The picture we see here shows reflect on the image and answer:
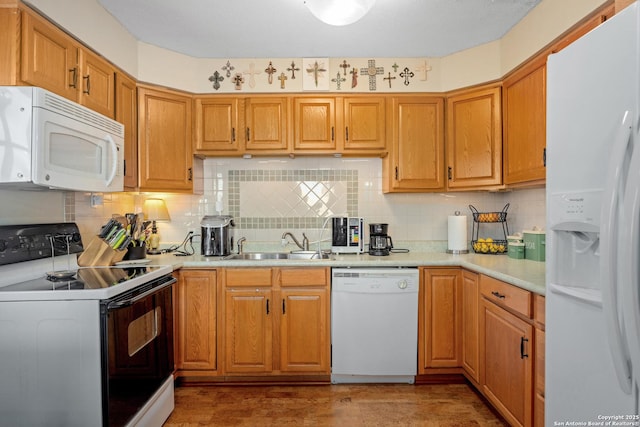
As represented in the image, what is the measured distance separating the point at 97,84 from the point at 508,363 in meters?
2.84

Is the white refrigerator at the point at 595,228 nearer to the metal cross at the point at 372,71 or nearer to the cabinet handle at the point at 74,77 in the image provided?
the metal cross at the point at 372,71

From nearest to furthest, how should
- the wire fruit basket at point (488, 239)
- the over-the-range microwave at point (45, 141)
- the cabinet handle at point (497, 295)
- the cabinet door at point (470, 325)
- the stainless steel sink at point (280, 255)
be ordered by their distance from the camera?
the over-the-range microwave at point (45, 141) < the cabinet handle at point (497, 295) < the cabinet door at point (470, 325) < the wire fruit basket at point (488, 239) < the stainless steel sink at point (280, 255)

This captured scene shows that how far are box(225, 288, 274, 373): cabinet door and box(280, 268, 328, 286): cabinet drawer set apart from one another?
7.2 inches

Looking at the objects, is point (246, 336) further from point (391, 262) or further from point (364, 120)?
point (364, 120)

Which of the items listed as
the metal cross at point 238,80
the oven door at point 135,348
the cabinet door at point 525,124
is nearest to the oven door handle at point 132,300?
the oven door at point 135,348

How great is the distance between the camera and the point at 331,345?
248 centimetres

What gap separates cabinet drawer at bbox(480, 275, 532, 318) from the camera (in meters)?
1.69

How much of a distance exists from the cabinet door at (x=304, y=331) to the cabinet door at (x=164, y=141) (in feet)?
3.99

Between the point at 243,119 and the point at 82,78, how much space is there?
1091 millimetres

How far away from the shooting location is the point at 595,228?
1084 millimetres

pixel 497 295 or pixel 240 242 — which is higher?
pixel 240 242

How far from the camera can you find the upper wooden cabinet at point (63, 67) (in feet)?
5.39

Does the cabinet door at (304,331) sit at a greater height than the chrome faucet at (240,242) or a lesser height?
lesser

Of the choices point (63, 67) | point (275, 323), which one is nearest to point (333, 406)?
point (275, 323)
